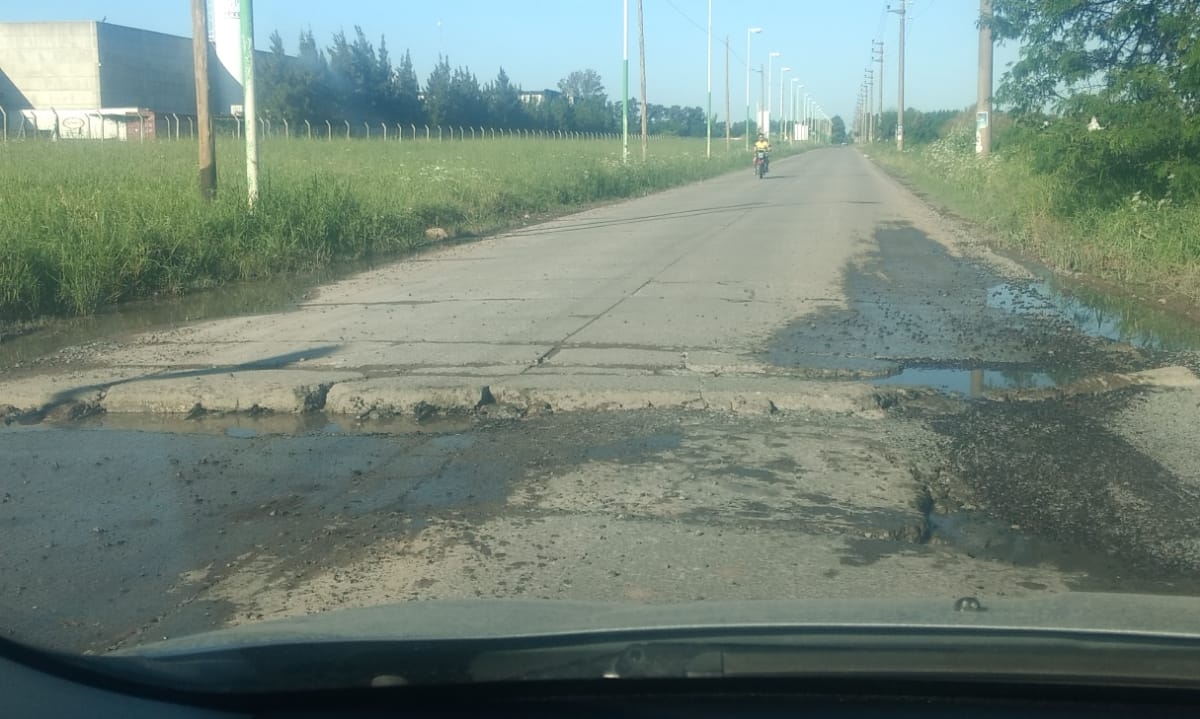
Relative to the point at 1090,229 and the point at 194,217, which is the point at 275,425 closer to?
the point at 194,217

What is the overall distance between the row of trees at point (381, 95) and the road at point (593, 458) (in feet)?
195

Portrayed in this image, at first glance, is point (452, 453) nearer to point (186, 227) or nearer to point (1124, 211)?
point (186, 227)

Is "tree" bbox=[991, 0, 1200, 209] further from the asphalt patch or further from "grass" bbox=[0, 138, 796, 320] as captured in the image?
"grass" bbox=[0, 138, 796, 320]

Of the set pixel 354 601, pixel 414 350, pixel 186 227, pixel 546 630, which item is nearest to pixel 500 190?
pixel 186 227

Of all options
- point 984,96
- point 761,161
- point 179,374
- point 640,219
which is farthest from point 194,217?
point 761,161

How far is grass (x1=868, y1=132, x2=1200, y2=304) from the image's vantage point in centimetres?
1308

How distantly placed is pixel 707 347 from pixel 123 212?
8.19 m

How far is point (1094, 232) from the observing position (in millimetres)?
15945

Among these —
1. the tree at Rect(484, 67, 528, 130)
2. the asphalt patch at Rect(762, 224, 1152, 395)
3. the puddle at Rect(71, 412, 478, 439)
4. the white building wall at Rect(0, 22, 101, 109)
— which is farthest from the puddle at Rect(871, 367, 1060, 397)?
the tree at Rect(484, 67, 528, 130)

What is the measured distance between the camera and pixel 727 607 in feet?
9.80

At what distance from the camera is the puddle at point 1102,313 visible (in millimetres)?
9953

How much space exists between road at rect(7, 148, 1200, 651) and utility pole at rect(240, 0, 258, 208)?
529 cm

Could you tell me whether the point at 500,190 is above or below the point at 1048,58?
below

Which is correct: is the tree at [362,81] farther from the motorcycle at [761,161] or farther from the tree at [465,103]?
the motorcycle at [761,161]
